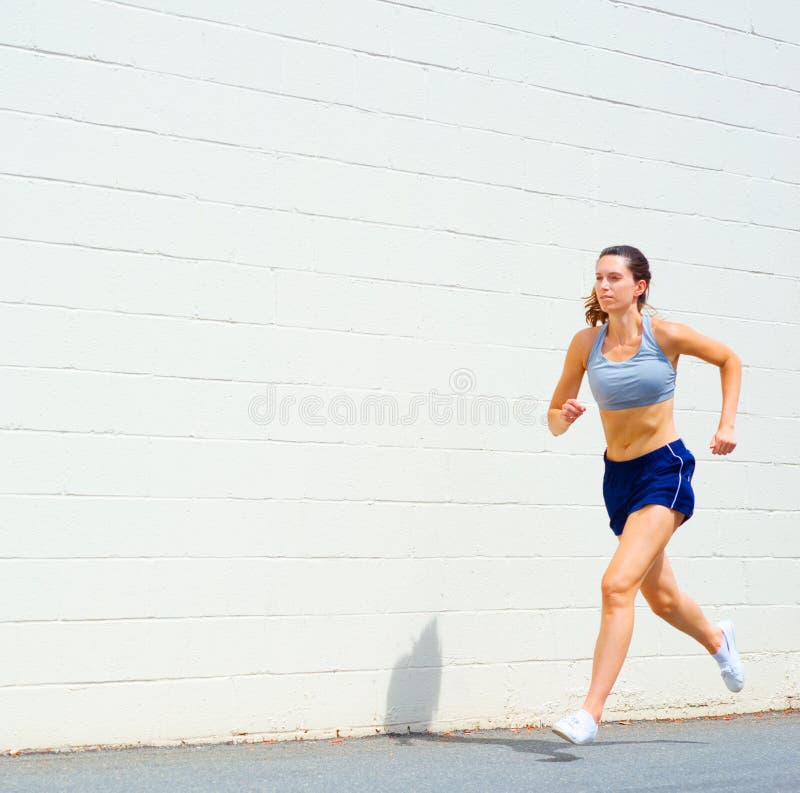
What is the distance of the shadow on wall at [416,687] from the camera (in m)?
4.88

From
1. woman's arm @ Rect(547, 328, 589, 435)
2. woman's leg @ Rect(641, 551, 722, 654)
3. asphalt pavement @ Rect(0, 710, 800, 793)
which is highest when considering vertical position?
woman's arm @ Rect(547, 328, 589, 435)

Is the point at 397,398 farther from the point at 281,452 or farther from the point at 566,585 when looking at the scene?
the point at 566,585

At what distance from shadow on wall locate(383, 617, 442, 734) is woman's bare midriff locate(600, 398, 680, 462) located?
4.06 feet

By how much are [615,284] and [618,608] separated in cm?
130

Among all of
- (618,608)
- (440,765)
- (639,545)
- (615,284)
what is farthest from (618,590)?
(615,284)

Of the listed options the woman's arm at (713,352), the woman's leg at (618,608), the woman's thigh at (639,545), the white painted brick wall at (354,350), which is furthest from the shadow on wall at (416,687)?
the woman's arm at (713,352)

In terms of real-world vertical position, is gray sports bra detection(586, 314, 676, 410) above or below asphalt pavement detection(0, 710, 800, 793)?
above

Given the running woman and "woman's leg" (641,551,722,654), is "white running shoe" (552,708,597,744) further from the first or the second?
"woman's leg" (641,551,722,654)

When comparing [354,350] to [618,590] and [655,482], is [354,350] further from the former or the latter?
[618,590]

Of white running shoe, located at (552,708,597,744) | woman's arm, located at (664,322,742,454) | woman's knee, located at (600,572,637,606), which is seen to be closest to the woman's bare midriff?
woman's arm, located at (664,322,742,454)

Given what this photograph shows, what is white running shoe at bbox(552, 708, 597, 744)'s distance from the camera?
3.93m

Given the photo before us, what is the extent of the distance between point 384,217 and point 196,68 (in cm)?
106

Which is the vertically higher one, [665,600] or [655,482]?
[655,482]

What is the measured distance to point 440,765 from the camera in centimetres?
423
